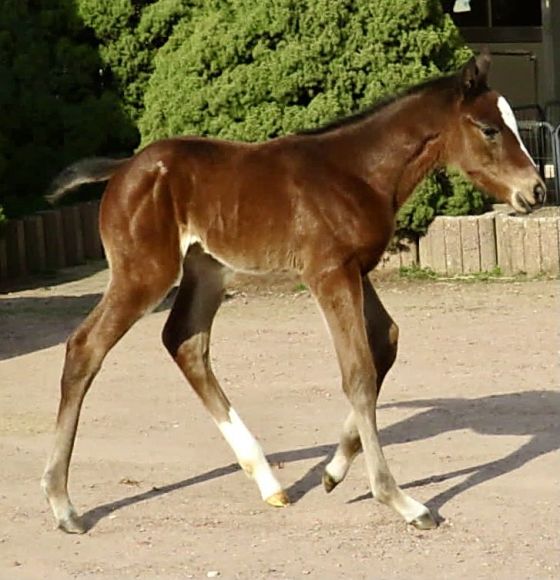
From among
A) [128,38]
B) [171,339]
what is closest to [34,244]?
[128,38]

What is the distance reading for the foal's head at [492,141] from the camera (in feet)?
22.7

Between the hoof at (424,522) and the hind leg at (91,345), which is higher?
the hind leg at (91,345)

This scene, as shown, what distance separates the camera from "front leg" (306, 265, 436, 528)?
22.2 ft

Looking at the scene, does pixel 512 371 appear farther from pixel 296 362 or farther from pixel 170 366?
pixel 170 366

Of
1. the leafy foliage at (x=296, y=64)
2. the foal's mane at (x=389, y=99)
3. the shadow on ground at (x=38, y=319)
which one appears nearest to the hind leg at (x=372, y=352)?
the foal's mane at (x=389, y=99)

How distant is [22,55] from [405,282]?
4515 mm

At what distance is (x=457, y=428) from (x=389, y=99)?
204cm

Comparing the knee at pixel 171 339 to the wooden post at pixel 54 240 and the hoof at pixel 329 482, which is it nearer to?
the hoof at pixel 329 482

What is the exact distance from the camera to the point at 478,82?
6.95 m

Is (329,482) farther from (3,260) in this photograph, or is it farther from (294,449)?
(3,260)

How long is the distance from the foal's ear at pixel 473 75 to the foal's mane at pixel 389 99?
64 mm

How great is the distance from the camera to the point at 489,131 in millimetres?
6930

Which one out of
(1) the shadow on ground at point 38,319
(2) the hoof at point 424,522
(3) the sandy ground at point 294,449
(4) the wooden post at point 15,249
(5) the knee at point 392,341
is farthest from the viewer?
(4) the wooden post at point 15,249

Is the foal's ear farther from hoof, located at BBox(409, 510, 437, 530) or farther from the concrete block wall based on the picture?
the concrete block wall
